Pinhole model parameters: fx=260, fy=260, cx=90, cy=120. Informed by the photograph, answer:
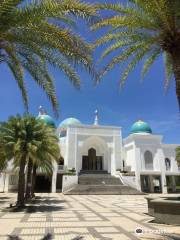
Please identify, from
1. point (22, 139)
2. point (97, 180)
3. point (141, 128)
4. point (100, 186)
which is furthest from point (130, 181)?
point (22, 139)

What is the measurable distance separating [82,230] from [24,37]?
6.94m

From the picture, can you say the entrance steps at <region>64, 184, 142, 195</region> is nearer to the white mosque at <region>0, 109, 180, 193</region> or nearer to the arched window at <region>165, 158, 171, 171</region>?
the white mosque at <region>0, 109, 180, 193</region>

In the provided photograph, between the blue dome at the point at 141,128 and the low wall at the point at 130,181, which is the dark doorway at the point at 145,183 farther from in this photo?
the blue dome at the point at 141,128

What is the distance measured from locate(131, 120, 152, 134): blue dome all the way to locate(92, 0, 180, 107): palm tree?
32519 millimetres

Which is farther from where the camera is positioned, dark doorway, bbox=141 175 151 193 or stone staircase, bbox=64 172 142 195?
dark doorway, bbox=141 175 151 193

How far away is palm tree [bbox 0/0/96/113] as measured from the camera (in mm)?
6746

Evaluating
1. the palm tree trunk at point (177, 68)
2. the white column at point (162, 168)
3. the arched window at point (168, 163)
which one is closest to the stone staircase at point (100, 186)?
the white column at point (162, 168)

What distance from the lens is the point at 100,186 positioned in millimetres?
33688

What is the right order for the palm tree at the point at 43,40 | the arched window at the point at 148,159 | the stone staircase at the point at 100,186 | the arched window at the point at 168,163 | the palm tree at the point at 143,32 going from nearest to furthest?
1. the palm tree at the point at 43,40
2. the palm tree at the point at 143,32
3. the stone staircase at the point at 100,186
4. the arched window at the point at 148,159
5. the arched window at the point at 168,163

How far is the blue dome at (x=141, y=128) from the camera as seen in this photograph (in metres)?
43.6

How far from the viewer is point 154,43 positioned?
32.4ft

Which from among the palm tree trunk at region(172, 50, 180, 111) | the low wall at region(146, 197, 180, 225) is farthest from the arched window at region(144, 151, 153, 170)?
the palm tree trunk at region(172, 50, 180, 111)

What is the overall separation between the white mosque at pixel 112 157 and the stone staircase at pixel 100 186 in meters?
1.19

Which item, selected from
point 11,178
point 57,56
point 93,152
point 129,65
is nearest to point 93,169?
point 93,152
